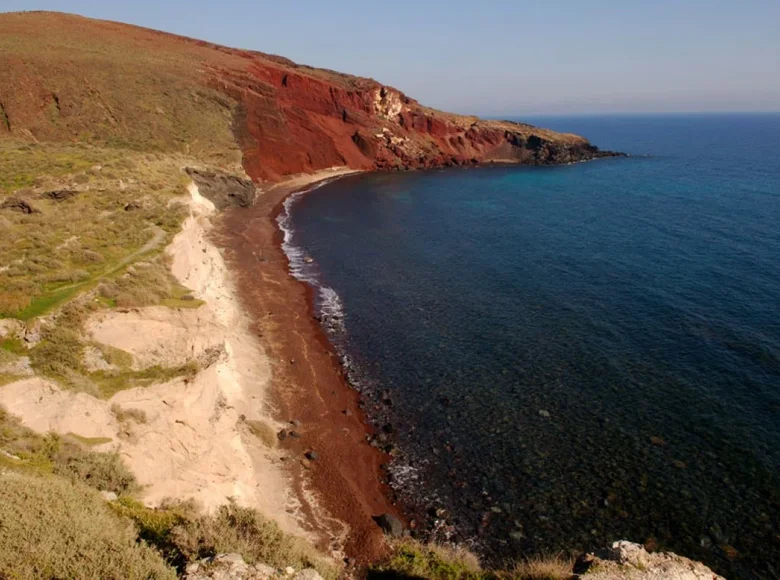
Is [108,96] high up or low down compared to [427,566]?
up

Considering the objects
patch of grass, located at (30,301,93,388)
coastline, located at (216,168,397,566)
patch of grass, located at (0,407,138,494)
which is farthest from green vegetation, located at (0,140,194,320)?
coastline, located at (216,168,397,566)

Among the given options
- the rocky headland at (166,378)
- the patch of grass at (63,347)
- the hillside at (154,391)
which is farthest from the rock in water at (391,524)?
the patch of grass at (63,347)

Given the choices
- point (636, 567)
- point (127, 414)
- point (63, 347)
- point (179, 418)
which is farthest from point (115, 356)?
point (636, 567)

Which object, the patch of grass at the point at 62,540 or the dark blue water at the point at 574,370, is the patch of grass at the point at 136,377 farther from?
the dark blue water at the point at 574,370

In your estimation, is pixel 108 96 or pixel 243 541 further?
pixel 108 96

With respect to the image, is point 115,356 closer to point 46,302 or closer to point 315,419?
point 46,302

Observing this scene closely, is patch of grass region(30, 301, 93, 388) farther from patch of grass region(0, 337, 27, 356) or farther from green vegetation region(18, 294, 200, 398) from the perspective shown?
patch of grass region(0, 337, 27, 356)

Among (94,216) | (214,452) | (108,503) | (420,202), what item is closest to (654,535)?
(214,452)

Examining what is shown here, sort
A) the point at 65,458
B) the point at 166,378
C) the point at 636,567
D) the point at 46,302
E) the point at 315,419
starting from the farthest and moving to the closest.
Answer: the point at 315,419 < the point at 46,302 < the point at 166,378 < the point at 65,458 < the point at 636,567
